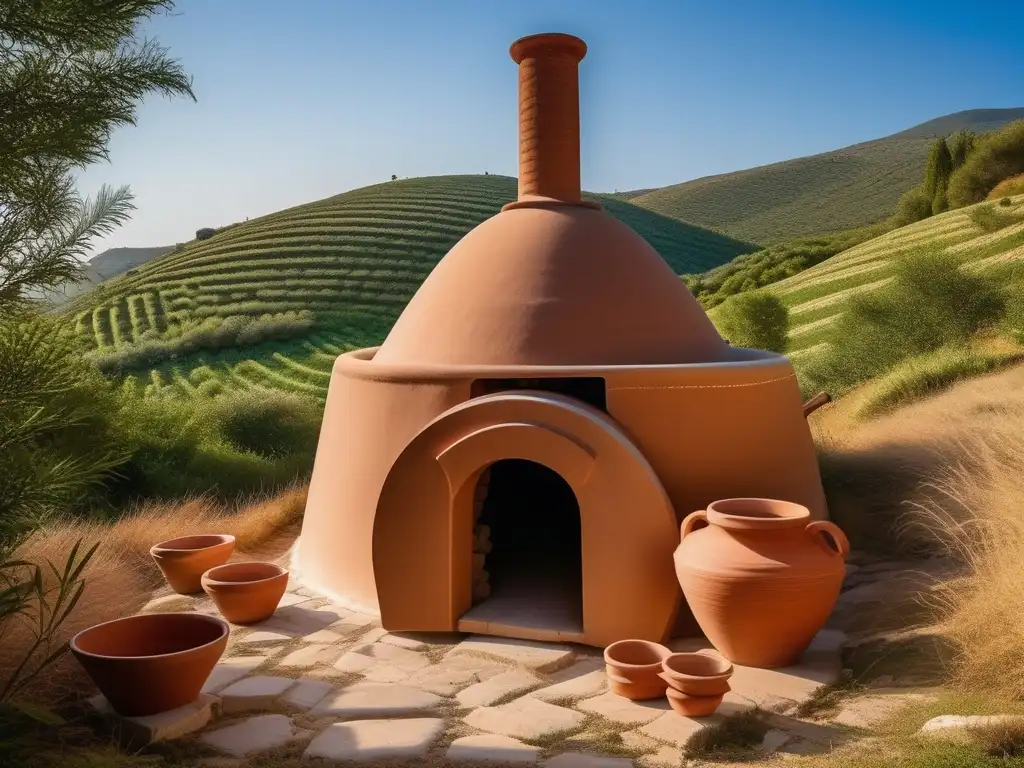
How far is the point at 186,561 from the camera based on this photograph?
261 inches

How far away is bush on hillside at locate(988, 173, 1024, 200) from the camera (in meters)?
28.6

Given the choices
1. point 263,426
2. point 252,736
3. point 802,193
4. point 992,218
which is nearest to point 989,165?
point 992,218

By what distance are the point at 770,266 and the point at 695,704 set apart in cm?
3133

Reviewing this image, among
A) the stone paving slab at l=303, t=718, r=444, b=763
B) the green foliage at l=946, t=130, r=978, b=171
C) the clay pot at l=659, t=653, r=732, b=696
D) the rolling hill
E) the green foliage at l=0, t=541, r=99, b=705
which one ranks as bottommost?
the stone paving slab at l=303, t=718, r=444, b=763

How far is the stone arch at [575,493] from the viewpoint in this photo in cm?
505

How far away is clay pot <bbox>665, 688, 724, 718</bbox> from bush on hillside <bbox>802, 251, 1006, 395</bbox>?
40.4ft

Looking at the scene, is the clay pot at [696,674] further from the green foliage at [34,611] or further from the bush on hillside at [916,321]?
the bush on hillside at [916,321]

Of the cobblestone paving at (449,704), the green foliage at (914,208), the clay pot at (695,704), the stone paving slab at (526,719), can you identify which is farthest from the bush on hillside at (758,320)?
the green foliage at (914,208)

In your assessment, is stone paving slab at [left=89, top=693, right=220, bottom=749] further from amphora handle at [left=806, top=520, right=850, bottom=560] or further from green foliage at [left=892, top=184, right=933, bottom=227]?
green foliage at [left=892, top=184, right=933, bottom=227]

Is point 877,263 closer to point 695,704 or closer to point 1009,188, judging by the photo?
point 1009,188

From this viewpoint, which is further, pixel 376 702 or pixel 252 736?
pixel 376 702

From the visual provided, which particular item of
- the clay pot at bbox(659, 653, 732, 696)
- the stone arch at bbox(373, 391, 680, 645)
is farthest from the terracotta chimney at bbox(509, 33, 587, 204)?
the clay pot at bbox(659, 653, 732, 696)

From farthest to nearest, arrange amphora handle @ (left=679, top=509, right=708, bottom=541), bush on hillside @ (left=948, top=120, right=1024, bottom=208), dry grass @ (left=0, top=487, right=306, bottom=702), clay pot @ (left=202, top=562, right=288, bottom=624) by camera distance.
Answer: bush on hillside @ (left=948, top=120, right=1024, bottom=208) → clay pot @ (left=202, top=562, right=288, bottom=624) → amphora handle @ (left=679, top=509, right=708, bottom=541) → dry grass @ (left=0, top=487, right=306, bottom=702)

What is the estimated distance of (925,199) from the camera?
117 ft
